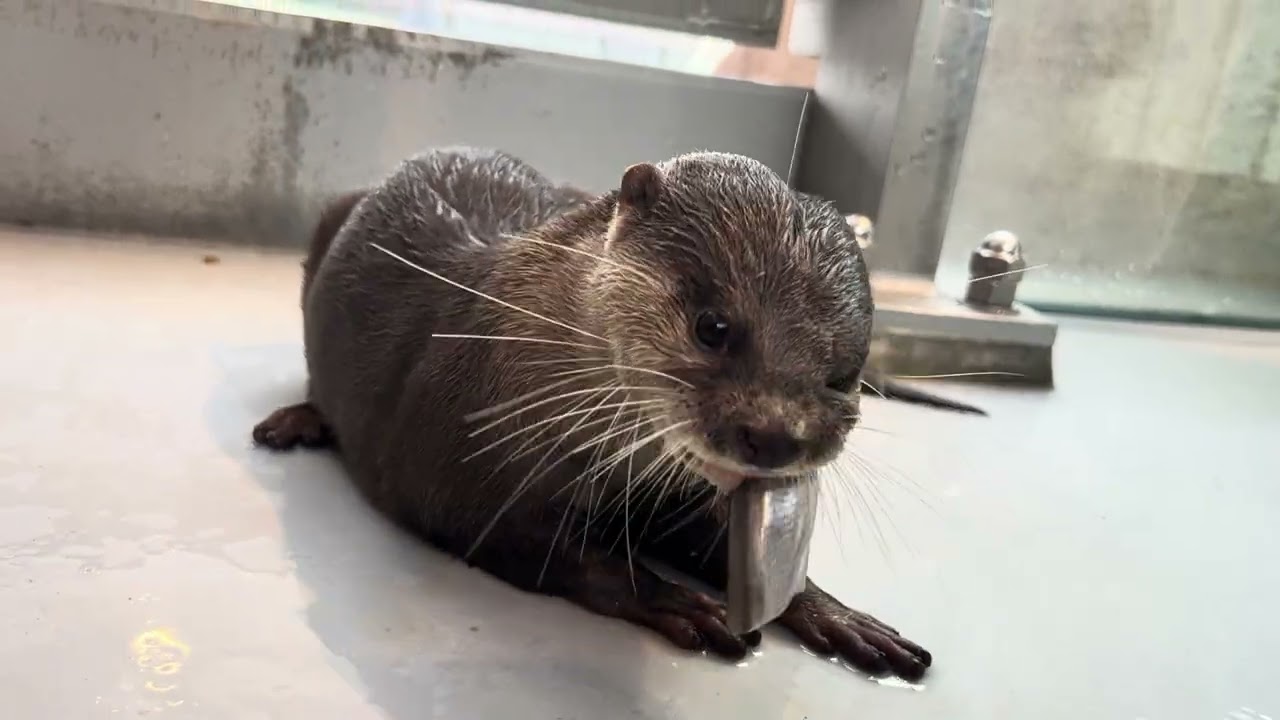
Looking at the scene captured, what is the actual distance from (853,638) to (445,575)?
1.55 feet

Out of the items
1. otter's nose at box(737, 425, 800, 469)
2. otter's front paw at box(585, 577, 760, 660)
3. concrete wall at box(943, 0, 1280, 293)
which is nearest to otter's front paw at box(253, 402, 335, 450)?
otter's front paw at box(585, 577, 760, 660)

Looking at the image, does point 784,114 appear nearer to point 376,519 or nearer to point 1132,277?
point 1132,277

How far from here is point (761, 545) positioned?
3.19 ft

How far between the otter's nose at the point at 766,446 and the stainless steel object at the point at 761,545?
0.08 metres

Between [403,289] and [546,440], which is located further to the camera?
[403,289]

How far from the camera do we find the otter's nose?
90 cm

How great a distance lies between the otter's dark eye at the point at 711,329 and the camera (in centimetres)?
97

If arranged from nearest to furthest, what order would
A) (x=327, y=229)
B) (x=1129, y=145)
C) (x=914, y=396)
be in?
(x=327, y=229), (x=914, y=396), (x=1129, y=145)

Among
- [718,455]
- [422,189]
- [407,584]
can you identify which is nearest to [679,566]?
[407,584]

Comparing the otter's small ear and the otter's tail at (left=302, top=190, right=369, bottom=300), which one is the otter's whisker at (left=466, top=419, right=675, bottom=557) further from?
the otter's tail at (left=302, top=190, right=369, bottom=300)

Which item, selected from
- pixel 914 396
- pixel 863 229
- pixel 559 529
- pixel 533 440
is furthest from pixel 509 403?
pixel 863 229

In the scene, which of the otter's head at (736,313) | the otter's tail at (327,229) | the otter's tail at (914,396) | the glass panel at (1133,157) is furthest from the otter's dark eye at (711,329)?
the glass panel at (1133,157)

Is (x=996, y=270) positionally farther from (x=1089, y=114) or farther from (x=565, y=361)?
(x=565, y=361)

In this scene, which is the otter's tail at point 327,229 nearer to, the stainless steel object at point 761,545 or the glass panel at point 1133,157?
the stainless steel object at point 761,545
